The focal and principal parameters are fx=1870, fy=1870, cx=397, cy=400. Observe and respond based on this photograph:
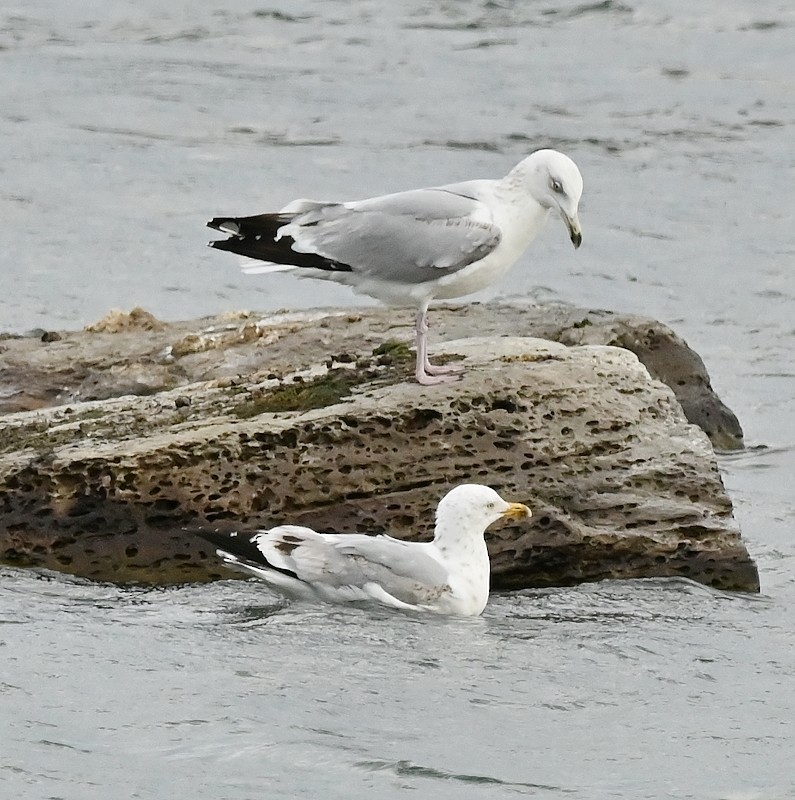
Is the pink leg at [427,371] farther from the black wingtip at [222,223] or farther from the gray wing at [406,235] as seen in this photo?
the black wingtip at [222,223]

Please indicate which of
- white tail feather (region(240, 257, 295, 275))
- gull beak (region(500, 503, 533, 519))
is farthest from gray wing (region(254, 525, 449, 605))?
white tail feather (region(240, 257, 295, 275))

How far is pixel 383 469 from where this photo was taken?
9039mm

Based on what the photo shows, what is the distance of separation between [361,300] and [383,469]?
7.08 m

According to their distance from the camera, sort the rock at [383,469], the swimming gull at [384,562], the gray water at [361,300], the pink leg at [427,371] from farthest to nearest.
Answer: the pink leg at [427,371] → the rock at [383,469] → the swimming gull at [384,562] → the gray water at [361,300]

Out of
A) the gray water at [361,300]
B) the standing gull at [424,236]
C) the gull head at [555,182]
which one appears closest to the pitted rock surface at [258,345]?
the standing gull at [424,236]

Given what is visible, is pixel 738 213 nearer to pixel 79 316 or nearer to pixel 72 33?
pixel 79 316

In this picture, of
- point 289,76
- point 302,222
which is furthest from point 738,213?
point 302,222

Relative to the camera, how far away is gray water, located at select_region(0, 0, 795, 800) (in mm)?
7047

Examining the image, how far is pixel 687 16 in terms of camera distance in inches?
944

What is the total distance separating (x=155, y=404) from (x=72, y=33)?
15.6m

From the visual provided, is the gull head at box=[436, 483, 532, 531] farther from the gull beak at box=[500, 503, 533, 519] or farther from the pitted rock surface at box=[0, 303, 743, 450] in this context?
the pitted rock surface at box=[0, 303, 743, 450]

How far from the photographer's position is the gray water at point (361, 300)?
705 cm

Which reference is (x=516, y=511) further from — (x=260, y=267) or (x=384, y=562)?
(x=260, y=267)

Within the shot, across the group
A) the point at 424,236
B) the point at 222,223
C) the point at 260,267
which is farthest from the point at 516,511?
the point at 222,223
